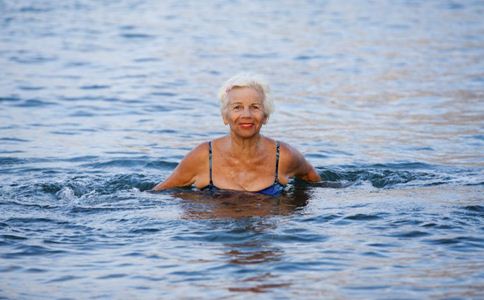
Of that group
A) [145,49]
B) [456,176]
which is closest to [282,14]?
[145,49]

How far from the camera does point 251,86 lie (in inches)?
344

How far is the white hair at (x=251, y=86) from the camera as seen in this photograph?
8.73m

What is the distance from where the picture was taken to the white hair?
28.6 ft

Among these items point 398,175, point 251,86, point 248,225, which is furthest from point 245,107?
point 398,175

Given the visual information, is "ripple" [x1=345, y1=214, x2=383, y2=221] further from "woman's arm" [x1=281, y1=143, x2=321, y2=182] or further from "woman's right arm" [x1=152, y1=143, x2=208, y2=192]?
"woman's right arm" [x1=152, y1=143, x2=208, y2=192]

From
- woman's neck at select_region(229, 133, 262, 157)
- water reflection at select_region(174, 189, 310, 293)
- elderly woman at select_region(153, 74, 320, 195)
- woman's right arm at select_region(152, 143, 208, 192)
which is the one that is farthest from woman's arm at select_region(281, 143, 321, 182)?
woman's right arm at select_region(152, 143, 208, 192)

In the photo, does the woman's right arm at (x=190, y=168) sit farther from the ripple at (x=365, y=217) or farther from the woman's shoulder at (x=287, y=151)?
the ripple at (x=365, y=217)

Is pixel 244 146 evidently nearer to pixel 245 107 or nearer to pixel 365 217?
pixel 245 107

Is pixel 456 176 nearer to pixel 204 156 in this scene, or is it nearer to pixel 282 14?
pixel 204 156

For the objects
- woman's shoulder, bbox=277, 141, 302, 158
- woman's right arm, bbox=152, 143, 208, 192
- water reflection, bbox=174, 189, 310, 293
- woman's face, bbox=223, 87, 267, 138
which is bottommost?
water reflection, bbox=174, 189, 310, 293

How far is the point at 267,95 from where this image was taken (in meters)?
8.80

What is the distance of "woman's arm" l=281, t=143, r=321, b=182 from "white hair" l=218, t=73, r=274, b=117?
0.60 metres

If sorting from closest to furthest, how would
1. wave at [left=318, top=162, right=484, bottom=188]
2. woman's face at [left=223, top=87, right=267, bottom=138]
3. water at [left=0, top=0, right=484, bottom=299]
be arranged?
water at [left=0, top=0, right=484, bottom=299] < woman's face at [left=223, top=87, right=267, bottom=138] < wave at [left=318, top=162, right=484, bottom=188]

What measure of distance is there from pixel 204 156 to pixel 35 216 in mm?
1591
